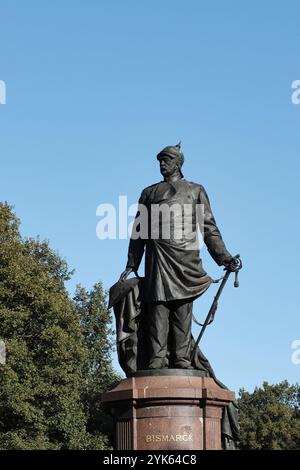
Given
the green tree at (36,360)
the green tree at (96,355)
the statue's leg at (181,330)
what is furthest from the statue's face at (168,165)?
the green tree at (96,355)

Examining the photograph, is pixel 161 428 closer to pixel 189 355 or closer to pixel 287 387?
pixel 189 355

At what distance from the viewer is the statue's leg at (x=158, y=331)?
1407cm

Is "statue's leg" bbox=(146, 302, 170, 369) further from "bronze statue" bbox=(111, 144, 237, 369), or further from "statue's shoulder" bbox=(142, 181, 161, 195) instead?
"statue's shoulder" bbox=(142, 181, 161, 195)

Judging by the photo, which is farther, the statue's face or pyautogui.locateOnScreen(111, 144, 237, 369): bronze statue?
the statue's face

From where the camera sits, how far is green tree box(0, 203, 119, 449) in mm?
34062

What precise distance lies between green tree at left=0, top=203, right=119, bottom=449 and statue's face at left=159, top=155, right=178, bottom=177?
20.0 metres

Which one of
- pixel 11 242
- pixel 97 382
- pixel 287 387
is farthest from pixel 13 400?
pixel 287 387

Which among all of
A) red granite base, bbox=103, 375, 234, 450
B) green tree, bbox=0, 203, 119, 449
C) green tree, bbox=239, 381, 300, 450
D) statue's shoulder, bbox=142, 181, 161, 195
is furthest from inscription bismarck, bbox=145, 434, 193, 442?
green tree, bbox=239, 381, 300, 450

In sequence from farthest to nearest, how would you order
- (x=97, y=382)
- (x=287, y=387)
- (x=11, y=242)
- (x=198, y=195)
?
(x=287, y=387) → (x=97, y=382) → (x=11, y=242) → (x=198, y=195)

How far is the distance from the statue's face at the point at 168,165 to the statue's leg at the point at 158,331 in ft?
7.29

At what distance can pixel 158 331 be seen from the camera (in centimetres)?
1418
